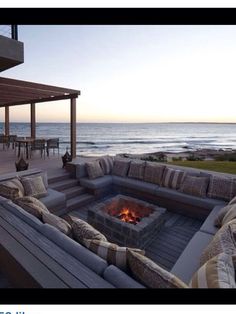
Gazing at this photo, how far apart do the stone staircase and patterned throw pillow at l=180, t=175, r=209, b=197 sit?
2.00 m

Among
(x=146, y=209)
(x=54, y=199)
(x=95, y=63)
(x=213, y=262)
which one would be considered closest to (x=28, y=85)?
(x=95, y=63)

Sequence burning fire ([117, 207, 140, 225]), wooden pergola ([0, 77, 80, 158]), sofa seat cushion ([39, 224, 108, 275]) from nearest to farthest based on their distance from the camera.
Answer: sofa seat cushion ([39, 224, 108, 275])
burning fire ([117, 207, 140, 225])
wooden pergola ([0, 77, 80, 158])

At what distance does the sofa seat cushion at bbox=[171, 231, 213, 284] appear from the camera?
2007 mm

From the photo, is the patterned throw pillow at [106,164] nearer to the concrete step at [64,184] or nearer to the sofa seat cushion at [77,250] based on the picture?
the concrete step at [64,184]

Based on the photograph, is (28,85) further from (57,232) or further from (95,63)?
(57,232)

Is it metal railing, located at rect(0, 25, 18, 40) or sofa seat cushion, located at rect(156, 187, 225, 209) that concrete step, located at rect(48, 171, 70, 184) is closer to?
sofa seat cushion, located at rect(156, 187, 225, 209)

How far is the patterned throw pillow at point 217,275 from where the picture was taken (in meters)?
1.27

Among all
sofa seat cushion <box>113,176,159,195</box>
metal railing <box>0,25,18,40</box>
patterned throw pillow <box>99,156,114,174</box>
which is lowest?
sofa seat cushion <box>113,176,159,195</box>

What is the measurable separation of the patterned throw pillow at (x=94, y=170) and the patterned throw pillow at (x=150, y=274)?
3649mm

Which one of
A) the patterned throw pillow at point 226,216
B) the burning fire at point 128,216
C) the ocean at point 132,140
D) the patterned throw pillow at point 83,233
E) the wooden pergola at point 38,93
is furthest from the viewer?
the ocean at point 132,140

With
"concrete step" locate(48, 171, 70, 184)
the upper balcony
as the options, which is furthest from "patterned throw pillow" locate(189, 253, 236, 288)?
"concrete step" locate(48, 171, 70, 184)

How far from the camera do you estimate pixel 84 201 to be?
4.70 metres

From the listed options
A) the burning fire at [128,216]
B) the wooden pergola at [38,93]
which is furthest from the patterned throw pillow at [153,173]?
the wooden pergola at [38,93]
